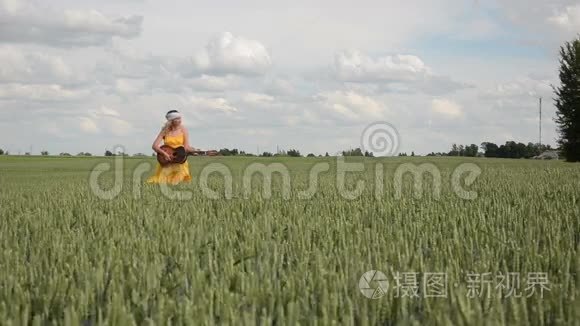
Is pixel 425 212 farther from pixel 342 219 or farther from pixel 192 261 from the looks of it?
pixel 192 261

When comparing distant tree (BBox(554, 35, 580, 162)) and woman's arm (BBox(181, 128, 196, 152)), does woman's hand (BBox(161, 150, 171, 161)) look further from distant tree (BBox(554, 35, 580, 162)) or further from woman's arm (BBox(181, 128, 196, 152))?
distant tree (BBox(554, 35, 580, 162))

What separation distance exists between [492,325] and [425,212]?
4.47 meters

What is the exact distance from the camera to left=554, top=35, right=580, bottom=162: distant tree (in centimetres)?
3769

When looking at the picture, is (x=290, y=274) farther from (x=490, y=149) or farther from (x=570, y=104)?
(x=490, y=149)

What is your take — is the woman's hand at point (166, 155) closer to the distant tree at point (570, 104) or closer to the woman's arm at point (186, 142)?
the woman's arm at point (186, 142)

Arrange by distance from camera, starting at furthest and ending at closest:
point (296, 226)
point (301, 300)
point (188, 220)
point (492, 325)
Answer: point (188, 220), point (296, 226), point (301, 300), point (492, 325)

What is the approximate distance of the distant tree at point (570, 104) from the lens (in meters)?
37.7

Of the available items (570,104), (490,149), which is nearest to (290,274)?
(570,104)

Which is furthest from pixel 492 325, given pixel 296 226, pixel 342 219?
pixel 342 219

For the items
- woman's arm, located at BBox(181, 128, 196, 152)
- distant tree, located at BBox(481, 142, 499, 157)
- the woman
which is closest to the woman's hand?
the woman

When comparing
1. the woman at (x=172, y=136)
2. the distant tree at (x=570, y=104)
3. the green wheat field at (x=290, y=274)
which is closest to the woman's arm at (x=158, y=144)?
the woman at (x=172, y=136)

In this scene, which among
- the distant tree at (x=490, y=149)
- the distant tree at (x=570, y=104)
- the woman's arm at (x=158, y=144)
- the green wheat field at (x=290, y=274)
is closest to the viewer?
the green wheat field at (x=290, y=274)

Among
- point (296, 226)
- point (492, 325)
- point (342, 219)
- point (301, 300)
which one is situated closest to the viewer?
point (492, 325)

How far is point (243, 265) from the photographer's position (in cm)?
386
